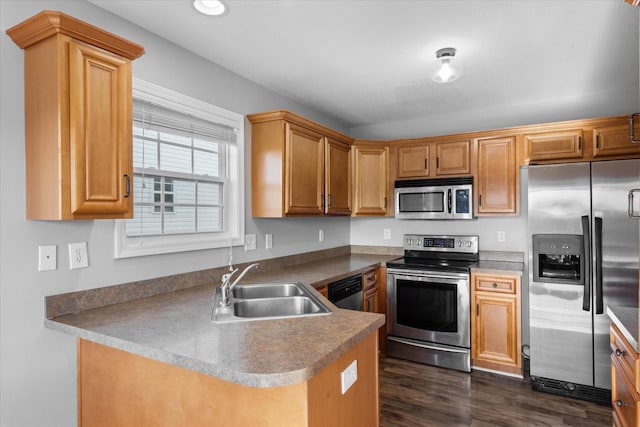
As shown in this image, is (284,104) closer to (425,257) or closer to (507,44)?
(507,44)

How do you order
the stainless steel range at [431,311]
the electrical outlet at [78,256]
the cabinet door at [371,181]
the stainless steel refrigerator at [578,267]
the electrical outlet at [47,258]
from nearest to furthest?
the electrical outlet at [47,258] < the electrical outlet at [78,256] < the stainless steel refrigerator at [578,267] < the stainless steel range at [431,311] < the cabinet door at [371,181]

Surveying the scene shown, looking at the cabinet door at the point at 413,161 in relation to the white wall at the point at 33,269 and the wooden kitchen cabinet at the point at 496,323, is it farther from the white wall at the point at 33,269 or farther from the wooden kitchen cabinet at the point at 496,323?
the white wall at the point at 33,269

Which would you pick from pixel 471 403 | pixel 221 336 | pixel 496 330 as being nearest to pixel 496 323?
pixel 496 330

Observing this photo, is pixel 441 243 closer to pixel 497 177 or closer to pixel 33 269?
pixel 497 177

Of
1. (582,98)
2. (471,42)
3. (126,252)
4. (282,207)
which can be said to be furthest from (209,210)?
(582,98)

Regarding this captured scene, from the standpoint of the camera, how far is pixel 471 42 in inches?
92.7

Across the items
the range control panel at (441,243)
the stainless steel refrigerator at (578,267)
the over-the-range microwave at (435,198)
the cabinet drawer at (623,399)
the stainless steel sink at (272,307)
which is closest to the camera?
the cabinet drawer at (623,399)

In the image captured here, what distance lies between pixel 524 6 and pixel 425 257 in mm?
2614

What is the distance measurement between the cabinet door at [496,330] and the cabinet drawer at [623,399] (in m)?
1.19

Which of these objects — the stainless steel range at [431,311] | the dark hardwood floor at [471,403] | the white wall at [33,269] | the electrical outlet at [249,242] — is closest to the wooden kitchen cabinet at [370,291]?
the stainless steel range at [431,311]

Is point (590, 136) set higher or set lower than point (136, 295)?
higher

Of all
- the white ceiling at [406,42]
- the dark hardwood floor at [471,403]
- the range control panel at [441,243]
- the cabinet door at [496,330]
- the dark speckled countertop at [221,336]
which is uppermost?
the white ceiling at [406,42]

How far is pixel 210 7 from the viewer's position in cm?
196

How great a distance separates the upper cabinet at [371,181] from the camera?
399cm
